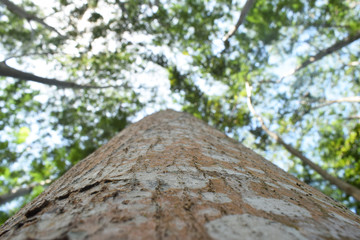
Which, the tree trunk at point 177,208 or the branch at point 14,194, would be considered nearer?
the tree trunk at point 177,208

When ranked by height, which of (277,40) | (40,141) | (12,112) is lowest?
(40,141)

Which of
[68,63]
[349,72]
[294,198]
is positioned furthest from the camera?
[349,72]

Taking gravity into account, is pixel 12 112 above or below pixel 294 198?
above

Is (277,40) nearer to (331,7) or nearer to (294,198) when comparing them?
(331,7)

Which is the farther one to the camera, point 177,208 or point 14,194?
point 14,194

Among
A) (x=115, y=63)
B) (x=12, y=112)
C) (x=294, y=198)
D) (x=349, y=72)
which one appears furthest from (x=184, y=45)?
(x=349, y=72)

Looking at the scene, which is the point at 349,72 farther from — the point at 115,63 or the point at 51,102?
the point at 51,102

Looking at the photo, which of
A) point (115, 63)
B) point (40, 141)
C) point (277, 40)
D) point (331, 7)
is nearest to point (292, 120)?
point (277, 40)

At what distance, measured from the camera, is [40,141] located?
9383 mm

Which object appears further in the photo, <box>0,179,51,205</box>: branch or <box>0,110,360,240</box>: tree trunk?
<box>0,179,51,205</box>: branch

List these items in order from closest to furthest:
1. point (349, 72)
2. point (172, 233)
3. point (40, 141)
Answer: point (172, 233) < point (40, 141) < point (349, 72)

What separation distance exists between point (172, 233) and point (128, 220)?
0.19m

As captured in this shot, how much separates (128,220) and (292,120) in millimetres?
10425

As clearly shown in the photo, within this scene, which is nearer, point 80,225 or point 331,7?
point 80,225
